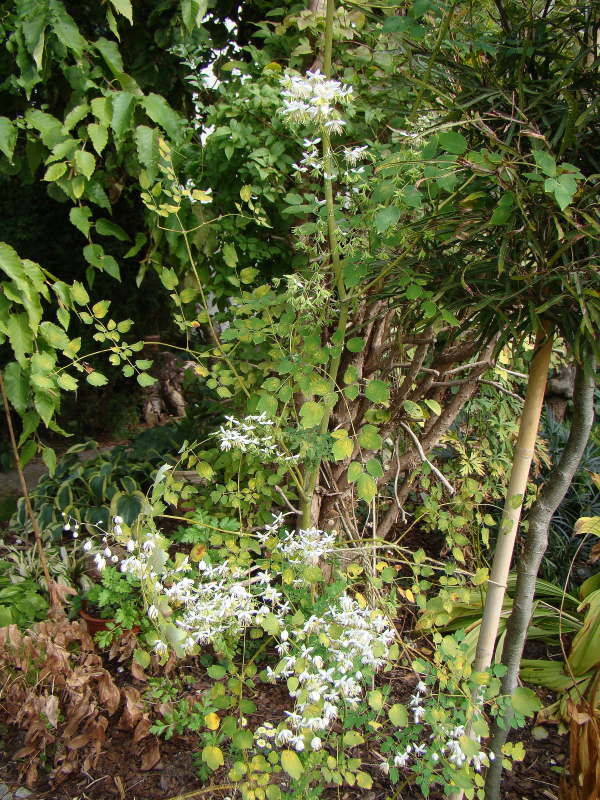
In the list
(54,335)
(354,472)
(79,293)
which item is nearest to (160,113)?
(79,293)

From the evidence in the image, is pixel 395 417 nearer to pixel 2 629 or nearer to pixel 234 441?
pixel 234 441

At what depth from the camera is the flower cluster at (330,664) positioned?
1194 millimetres

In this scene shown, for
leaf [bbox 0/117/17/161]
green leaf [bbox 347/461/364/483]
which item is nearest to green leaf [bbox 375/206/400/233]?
green leaf [bbox 347/461/364/483]

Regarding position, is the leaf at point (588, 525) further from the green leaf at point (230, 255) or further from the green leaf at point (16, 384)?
the green leaf at point (16, 384)

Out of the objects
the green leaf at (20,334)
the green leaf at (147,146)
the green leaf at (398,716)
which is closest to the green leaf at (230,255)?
the green leaf at (147,146)

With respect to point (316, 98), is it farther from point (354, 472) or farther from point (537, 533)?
point (537, 533)

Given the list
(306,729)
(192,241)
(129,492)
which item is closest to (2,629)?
(129,492)

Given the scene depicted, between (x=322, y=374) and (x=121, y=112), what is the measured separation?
98 cm

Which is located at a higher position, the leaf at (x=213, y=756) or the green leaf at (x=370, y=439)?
the green leaf at (x=370, y=439)

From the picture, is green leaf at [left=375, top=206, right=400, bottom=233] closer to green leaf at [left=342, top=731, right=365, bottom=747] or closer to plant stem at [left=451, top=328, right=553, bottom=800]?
plant stem at [left=451, top=328, right=553, bottom=800]

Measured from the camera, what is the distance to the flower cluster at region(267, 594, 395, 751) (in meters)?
1.19

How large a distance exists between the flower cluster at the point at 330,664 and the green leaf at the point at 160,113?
4.85ft

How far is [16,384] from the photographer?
5.72 feet

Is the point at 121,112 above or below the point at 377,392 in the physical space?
above
